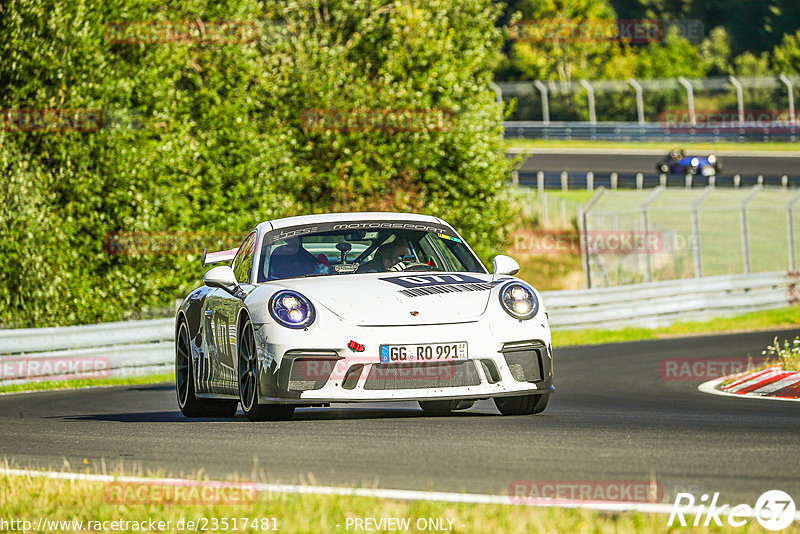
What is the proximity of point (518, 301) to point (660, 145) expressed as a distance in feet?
169

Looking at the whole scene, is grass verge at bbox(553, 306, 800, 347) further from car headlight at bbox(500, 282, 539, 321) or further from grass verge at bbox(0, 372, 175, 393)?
car headlight at bbox(500, 282, 539, 321)

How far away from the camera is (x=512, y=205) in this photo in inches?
1235

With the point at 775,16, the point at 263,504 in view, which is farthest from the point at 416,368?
the point at 775,16

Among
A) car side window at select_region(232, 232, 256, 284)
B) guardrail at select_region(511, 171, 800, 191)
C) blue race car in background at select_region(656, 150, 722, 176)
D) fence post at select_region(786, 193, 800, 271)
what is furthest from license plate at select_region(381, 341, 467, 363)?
blue race car in background at select_region(656, 150, 722, 176)

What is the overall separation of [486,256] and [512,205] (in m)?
3.39

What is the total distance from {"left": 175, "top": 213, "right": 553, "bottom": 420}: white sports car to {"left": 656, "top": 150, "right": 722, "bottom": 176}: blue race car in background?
39091mm

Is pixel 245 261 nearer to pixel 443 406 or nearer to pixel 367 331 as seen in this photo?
pixel 443 406

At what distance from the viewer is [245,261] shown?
945cm

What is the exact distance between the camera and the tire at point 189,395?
9.80 meters

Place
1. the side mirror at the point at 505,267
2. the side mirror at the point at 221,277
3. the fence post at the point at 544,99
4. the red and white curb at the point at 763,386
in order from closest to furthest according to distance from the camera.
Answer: the side mirror at the point at 221,277 → the side mirror at the point at 505,267 → the red and white curb at the point at 763,386 → the fence post at the point at 544,99

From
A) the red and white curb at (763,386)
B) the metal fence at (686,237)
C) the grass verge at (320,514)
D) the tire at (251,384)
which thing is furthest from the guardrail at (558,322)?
the grass verge at (320,514)

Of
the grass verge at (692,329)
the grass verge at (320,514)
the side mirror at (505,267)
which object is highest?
the grass verge at (320,514)

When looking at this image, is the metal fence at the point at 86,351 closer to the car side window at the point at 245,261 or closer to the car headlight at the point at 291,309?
the car side window at the point at 245,261

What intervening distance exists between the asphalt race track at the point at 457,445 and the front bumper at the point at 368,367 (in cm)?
20
